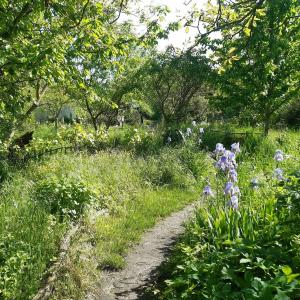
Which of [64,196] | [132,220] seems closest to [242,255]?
[132,220]

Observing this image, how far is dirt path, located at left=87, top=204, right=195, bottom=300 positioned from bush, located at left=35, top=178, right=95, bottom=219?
119 centimetres

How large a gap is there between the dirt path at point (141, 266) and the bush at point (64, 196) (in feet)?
3.89

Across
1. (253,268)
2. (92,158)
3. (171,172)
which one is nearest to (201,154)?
(171,172)

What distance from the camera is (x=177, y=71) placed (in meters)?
15.9

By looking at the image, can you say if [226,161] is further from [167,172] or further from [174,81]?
[174,81]

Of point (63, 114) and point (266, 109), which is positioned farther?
point (63, 114)

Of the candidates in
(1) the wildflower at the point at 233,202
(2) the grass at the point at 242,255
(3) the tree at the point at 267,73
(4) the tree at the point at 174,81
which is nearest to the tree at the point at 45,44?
(1) the wildflower at the point at 233,202

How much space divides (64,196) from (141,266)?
6.07 ft

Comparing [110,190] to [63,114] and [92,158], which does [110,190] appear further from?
[63,114]

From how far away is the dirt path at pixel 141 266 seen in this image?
14.4ft

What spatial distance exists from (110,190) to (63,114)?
1200 inches

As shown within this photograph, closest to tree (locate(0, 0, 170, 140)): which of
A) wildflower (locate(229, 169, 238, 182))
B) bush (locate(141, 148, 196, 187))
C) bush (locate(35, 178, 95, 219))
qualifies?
bush (locate(35, 178, 95, 219))

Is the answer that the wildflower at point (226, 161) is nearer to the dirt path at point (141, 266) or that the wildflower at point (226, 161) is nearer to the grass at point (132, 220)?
the dirt path at point (141, 266)

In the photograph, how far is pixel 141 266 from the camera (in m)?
5.02
